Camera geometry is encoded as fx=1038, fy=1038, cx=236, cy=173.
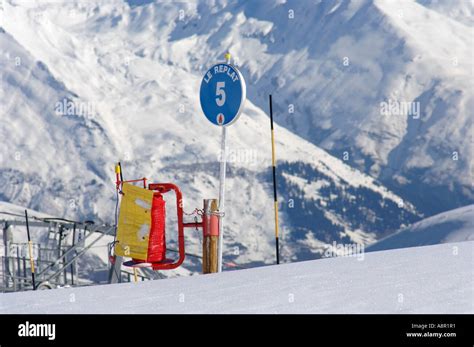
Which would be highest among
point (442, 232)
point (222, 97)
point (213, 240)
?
point (442, 232)

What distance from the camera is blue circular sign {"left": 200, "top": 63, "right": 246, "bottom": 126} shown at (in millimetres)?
18047

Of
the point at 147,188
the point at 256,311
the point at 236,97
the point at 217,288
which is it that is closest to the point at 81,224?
the point at 147,188

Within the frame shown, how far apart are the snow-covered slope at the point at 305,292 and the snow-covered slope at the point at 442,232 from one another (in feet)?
102

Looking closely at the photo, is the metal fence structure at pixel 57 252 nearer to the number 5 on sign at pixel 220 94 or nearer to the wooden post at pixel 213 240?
the wooden post at pixel 213 240

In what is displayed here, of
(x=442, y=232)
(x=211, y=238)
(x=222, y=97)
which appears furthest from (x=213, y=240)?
(x=442, y=232)

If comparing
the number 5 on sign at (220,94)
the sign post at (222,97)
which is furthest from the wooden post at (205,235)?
the number 5 on sign at (220,94)

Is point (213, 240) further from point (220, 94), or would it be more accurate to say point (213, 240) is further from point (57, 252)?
point (57, 252)

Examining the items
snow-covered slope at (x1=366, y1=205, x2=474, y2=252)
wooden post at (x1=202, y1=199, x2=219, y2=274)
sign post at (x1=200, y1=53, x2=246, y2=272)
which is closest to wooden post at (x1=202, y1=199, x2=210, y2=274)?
wooden post at (x1=202, y1=199, x2=219, y2=274)

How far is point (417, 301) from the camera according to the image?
11.4 m

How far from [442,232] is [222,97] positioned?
32842 millimetres

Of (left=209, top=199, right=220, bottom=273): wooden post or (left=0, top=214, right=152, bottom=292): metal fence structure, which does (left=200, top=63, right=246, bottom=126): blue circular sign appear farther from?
(left=0, top=214, right=152, bottom=292): metal fence structure

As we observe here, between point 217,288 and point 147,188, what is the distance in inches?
278

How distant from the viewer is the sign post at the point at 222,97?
18047 mm

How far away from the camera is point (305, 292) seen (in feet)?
42.3
